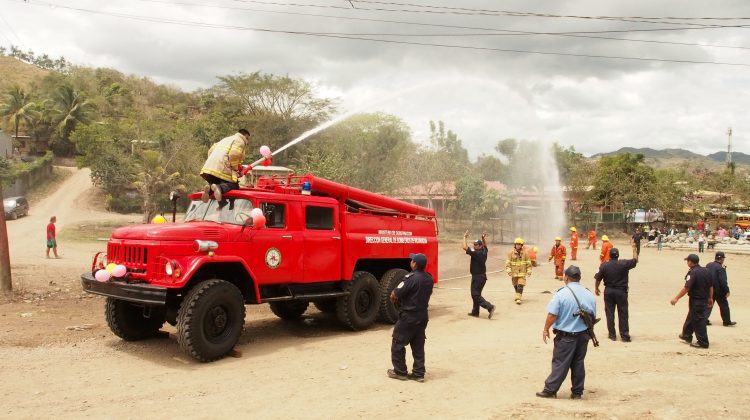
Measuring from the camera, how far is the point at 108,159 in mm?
40969

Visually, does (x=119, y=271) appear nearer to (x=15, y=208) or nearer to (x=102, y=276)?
(x=102, y=276)

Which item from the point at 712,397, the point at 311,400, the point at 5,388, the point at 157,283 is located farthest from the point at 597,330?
the point at 5,388

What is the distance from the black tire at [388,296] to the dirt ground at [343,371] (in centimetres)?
43

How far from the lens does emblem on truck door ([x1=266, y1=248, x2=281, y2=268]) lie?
9.66 m

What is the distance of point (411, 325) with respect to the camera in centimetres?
779

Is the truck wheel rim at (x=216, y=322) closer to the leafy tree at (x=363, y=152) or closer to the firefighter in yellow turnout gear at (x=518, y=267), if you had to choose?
the firefighter in yellow turnout gear at (x=518, y=267)

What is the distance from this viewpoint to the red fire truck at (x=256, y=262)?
27.6 ft

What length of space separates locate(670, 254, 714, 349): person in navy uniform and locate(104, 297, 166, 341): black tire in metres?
9.17

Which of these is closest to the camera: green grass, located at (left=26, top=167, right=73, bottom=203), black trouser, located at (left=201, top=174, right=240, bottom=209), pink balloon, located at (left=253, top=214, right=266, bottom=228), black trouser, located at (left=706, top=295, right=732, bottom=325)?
pink balloon, located at (left=253, top=214, right=266, bottom=228)

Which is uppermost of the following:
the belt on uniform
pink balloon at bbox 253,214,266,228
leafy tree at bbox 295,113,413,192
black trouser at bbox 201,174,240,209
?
leafy tree at bbox 295,113,413,192

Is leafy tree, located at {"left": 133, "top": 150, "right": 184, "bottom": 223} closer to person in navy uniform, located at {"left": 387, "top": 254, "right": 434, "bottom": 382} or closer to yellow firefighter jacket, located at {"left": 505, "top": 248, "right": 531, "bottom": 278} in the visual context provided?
yellow firefighter jacket, located at {"left": 505, "top": 248, "right": 531, "bottom": 278}

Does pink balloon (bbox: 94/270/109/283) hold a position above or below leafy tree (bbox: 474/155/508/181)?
below

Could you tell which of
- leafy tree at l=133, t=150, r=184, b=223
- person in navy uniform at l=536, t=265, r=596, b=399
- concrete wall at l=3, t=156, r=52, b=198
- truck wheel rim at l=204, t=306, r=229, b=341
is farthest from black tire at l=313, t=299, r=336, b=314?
concrete wall at l=3, t=156, r=52, b=198

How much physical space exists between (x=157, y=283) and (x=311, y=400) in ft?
10.1
